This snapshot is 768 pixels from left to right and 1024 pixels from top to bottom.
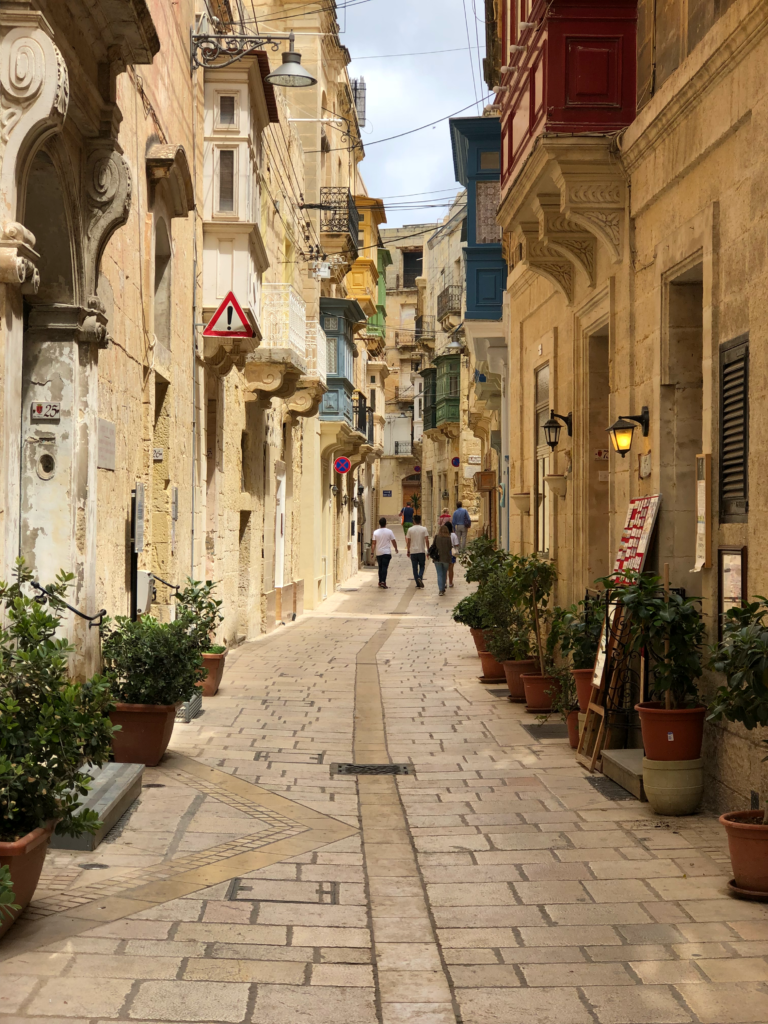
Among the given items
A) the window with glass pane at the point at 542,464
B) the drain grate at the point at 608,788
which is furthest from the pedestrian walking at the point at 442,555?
the drain grate at the point at 608,788

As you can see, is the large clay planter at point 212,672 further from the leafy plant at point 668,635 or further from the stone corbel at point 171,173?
the leafy plant at point 668,635

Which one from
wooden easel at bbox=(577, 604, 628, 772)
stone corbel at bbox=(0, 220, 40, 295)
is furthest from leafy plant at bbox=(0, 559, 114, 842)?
wooden easel at bbox=(577, 604, 628, 772)

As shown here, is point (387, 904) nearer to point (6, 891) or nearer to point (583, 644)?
point (6, 891)

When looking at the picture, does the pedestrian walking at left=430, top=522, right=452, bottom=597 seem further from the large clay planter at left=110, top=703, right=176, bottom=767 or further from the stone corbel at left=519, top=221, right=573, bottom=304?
the large clay planter at left=110, top=703, right=176, bottom=767

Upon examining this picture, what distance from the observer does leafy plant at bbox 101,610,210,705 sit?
26.1ft

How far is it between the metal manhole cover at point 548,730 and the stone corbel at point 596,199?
389cm

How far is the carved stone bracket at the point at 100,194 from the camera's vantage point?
725cm

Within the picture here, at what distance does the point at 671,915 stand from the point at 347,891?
1445 mm

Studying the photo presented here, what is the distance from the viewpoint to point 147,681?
316 inches

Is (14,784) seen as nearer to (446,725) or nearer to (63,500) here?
(63,500)

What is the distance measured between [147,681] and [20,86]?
397cm

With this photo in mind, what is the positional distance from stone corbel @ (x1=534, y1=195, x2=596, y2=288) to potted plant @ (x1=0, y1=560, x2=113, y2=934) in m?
6.85

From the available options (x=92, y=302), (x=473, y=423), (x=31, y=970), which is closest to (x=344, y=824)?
(x=31, y=970)

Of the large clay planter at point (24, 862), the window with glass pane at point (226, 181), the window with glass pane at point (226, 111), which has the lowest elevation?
the large clay planter at point (24, 862)
